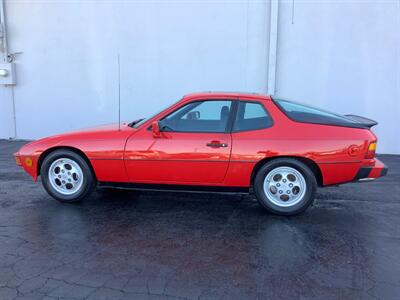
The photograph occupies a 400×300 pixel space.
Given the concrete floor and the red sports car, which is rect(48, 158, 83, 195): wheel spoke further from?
the concrete floor

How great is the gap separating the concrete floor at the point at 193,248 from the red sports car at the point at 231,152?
14.9 inches

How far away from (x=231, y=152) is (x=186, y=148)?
0.53m

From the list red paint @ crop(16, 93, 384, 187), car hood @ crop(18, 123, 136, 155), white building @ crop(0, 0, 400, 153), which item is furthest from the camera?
white building @ crop(0, 0, 400, 153)

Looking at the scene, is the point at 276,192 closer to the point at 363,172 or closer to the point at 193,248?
the point at 363,172

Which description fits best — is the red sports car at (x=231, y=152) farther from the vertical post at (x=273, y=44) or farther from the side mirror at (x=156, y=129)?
the vertical post at (x=273, y=44)

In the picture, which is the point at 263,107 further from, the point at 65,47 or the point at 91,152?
the point at 65,47

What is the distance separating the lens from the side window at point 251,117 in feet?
15.8

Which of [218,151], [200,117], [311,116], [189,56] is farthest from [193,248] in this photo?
[189,56]

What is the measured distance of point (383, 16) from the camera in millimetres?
8734

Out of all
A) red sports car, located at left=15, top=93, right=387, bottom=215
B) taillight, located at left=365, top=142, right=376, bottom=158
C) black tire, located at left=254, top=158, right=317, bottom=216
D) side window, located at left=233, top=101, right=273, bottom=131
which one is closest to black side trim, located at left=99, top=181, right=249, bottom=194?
red sports car, located at left=15, top=93, right=387, bottom=215

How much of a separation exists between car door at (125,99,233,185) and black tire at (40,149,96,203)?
21.0 inches

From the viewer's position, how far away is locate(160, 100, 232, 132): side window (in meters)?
4.88

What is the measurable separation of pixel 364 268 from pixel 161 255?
1788 millimetres

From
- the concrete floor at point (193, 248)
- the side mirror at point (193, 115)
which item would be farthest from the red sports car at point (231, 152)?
the concrete floor at point (193, 248)
